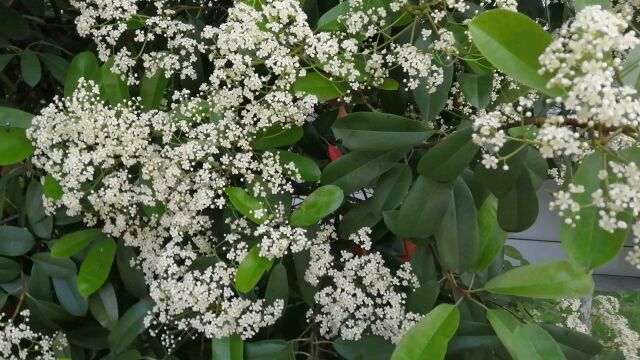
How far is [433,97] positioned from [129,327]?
20.2 inches

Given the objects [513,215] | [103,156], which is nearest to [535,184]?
[513,215]

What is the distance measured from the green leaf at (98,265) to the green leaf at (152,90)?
0.20m

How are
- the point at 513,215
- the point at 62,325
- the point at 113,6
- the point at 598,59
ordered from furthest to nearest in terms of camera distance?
the point at 62,325 < the point at 113,6 < the point at 513,215 < the point at 598,59

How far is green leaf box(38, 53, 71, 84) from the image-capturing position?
3.22ft

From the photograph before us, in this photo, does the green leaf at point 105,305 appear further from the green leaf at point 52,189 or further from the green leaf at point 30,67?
the green leaf at point 30,67

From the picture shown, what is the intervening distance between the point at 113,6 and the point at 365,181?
37 centimetres

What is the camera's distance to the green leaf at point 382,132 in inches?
29.0

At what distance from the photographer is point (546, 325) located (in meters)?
0.87

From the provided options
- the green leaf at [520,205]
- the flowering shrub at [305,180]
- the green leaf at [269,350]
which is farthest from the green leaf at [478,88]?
the green leaf at [269,350]

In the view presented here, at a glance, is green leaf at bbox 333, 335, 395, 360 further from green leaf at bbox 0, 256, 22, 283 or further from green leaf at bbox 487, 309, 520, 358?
green leaf at bbox 0, 256, 22, 283

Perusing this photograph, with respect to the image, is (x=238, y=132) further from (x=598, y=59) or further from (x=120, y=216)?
(x=598, y=59)

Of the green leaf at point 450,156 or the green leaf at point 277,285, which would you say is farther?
the green leaf at point 277,285

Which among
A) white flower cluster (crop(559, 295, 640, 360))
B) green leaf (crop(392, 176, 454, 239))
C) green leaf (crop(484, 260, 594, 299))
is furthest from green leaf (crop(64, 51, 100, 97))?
white flower cluster (crop(559, 295, 640, 360))

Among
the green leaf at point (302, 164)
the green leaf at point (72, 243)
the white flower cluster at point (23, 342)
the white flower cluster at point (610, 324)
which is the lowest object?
the white flower cluster at point (610, 324)
